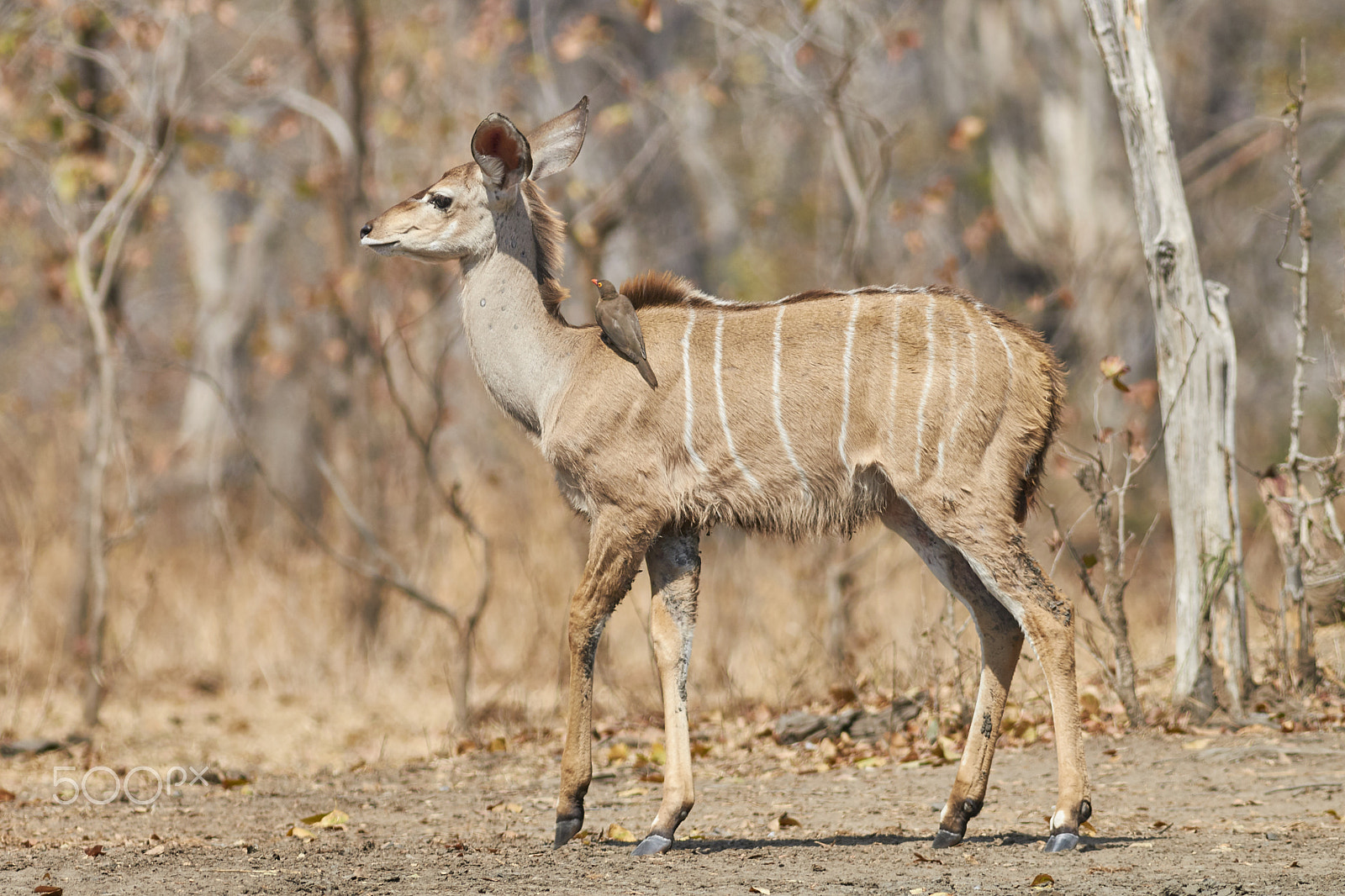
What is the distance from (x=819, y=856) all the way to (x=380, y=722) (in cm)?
537

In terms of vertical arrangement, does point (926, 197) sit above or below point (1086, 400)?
above

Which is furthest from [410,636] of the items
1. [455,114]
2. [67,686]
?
[455,114]

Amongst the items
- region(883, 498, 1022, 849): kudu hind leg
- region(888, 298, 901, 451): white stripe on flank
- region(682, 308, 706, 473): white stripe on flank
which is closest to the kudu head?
region(682, 308, 706, 473): white stripe on flank

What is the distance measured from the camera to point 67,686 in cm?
1134

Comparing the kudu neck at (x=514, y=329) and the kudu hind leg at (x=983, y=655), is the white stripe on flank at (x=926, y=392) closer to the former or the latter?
the kudu hind leg at (x=983, y=655)

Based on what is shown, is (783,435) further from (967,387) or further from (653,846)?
(653,846)

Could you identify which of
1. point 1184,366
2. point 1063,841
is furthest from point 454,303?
point 1063,841

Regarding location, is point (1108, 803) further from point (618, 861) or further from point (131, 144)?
point (131, 144)

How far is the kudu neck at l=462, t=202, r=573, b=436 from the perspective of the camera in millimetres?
6191

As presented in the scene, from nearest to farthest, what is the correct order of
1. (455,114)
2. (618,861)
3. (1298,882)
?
(1298,882)
(618,861)
(455,114)

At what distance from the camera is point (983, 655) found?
20.0ft

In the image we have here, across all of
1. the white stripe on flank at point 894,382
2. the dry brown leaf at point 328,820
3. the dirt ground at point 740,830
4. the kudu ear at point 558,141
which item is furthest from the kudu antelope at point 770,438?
the dry brown leaf at point 328,820

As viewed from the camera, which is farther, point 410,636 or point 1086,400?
point 1086,400
